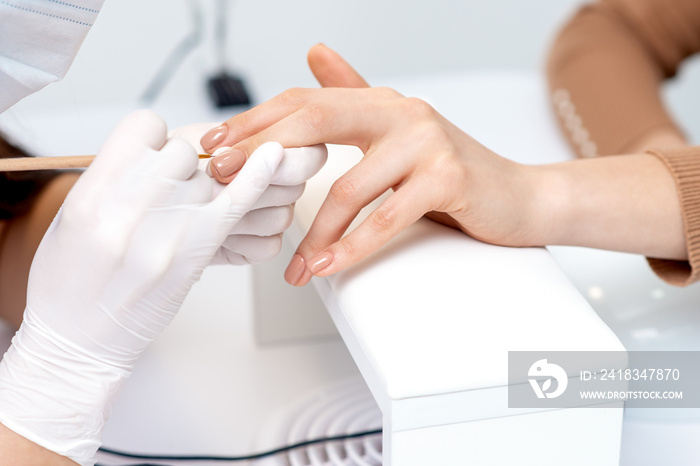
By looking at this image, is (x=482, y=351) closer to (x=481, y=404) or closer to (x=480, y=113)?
(x=481, y=404)

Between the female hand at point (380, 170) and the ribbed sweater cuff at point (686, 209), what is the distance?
0.18 m

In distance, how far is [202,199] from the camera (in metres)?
0.52

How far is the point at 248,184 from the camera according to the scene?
1.74 feet

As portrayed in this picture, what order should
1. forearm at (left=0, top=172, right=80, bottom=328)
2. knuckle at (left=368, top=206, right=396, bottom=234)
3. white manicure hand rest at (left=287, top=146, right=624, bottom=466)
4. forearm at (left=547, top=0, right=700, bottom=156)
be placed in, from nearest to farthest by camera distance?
white manicure hand rest at (left=287, top=146, right=624, bottom=466), knuckle at (left=368, top=206, right=396, bottom=234), forearm at (left=0, top=172, right=80, bottom=328), forearm at (left=547, top=0, right=700, bottom=156)

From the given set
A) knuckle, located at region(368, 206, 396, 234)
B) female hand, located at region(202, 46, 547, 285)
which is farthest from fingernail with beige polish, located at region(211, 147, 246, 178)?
knuckle, located at region(368, 206, 396, 234)

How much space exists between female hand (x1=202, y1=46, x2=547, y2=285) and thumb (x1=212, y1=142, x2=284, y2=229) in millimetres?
26

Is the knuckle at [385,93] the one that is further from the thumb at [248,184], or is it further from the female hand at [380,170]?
the thumb at [248,184]

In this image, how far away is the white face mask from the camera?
0.56 meters

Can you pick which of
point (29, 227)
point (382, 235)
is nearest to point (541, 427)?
point (382, 235)

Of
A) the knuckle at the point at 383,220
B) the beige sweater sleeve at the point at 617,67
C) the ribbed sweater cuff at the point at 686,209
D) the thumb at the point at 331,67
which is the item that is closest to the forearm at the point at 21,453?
the knuckle at the point at 383,220

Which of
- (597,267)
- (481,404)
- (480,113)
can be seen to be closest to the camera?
(481,404)

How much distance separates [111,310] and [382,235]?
214mm

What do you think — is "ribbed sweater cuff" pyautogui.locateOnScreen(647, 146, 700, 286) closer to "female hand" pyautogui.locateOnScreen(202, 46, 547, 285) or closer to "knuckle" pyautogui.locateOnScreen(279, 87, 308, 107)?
"female hand" pyautogui.locateOnScreen(202, 46, 547, 285)

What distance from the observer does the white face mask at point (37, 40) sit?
1.85ft
